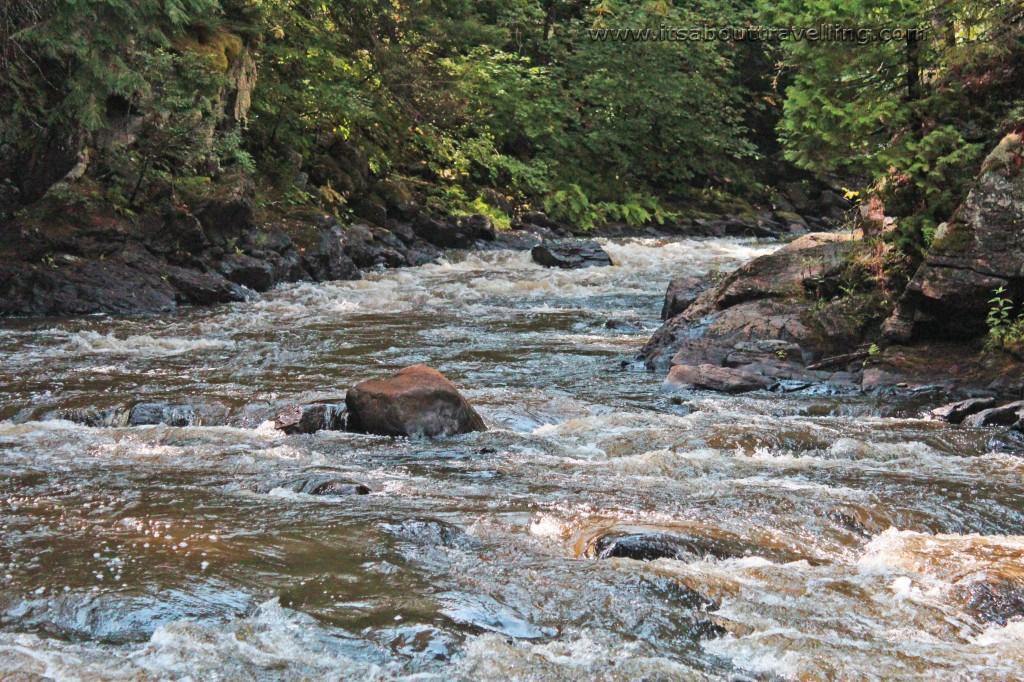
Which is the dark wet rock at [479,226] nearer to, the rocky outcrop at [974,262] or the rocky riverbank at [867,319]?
the rocky riverbank at [867,319]

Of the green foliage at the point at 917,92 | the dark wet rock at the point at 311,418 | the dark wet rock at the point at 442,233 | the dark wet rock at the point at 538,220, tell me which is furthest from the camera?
the dark wet rock at the point at 538,220

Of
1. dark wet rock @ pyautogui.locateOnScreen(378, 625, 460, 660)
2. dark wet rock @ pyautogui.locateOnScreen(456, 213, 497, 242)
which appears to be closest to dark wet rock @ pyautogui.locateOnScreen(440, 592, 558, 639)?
dark wet rock @ pyautogui.locateOnScreen(378, 625, 460, 660)

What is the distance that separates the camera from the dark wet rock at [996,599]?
4332 millimetres

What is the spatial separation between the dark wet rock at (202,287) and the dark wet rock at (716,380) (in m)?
7.68

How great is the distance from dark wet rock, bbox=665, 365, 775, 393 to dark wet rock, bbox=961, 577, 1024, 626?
4.77 metres

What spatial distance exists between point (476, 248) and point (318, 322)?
26.9ft

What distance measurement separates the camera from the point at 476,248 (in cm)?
2092

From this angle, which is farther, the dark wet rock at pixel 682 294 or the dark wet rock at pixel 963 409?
the dark wet rock at pixel 682 294

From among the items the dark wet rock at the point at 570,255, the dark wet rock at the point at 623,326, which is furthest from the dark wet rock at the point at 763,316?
the dark wet rock at the point at 570,255

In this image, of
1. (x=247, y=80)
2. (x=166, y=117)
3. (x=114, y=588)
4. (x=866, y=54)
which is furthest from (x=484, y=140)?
(x=114, y=588)

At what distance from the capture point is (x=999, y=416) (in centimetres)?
771

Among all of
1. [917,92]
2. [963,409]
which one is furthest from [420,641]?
[917,92]

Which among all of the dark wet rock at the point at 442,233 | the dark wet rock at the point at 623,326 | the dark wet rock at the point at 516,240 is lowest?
the dark wet rock at the point at 623,326

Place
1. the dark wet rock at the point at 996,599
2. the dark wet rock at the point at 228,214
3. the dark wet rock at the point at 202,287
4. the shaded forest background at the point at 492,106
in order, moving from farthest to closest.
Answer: the dark wet rock at the point at 228,214 → the dark wet rock at the point at 202,287 → the shaded forest background at the point at 492,106 → the dark wet rock at the point at 996,599
